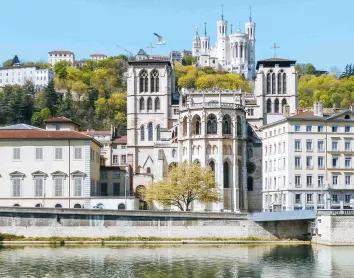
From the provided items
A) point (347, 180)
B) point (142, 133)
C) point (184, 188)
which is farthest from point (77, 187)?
point (142, 133)

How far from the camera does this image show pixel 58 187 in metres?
85.5

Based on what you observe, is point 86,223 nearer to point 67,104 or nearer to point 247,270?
point 247,270

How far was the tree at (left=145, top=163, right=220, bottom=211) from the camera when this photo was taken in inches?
3425

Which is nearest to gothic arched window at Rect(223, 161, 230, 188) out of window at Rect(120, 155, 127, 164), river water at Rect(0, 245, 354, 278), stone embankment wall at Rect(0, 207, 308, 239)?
window at Rect(120, 155, 127, 164)

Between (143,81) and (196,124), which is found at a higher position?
(143,81)

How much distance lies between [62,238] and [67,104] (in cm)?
8591

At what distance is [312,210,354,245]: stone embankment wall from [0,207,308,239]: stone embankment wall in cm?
439

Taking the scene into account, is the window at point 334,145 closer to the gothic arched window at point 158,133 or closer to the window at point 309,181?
the window at point 309,181

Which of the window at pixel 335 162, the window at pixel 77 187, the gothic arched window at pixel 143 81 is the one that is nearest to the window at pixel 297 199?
the window at pixel 335 162

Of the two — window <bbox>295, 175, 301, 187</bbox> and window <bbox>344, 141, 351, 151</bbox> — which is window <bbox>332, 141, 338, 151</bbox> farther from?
window <bbox>295, 175, 301, 187</bbox>

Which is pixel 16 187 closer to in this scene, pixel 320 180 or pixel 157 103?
pixel 320 180

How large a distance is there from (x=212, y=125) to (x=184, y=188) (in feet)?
Answer: 53.4

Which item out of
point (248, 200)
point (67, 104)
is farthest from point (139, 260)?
point (67, 104)

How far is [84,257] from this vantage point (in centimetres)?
6191
